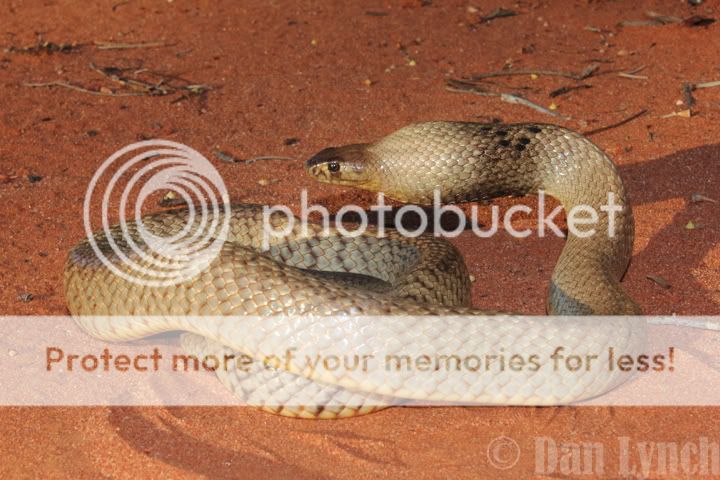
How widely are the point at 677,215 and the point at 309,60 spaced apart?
4.24 m

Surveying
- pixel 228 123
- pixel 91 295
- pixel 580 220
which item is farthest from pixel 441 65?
pixel 91 295

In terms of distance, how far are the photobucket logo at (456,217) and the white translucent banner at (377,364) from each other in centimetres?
124

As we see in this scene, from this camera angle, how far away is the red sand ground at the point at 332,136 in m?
4.29

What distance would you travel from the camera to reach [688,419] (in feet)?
14.4

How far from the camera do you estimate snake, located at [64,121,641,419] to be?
435 centimetres

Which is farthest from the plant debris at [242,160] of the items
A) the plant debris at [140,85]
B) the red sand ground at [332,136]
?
the plant debris at [140,85]

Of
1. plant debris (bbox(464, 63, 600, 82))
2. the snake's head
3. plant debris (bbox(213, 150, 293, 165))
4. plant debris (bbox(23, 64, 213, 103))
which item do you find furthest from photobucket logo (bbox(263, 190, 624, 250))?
plant debris (bbox(23, 64, 213, 103))

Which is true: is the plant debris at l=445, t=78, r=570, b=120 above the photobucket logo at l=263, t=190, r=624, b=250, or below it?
above

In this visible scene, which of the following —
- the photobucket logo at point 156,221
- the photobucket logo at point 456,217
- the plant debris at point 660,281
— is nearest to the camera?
the photobucket logo at point 156,221

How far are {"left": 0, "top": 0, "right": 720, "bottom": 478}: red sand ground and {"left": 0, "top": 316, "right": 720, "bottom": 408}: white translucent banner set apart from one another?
0.45 ft

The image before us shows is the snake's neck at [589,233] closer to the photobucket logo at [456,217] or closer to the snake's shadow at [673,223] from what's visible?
the photobucket logo at [456,217]

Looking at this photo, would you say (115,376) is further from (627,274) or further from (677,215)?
(677,215)

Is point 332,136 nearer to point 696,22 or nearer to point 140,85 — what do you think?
point 140,85

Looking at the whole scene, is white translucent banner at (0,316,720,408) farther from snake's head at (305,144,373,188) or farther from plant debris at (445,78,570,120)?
plant debris at (445,78,570,120)
